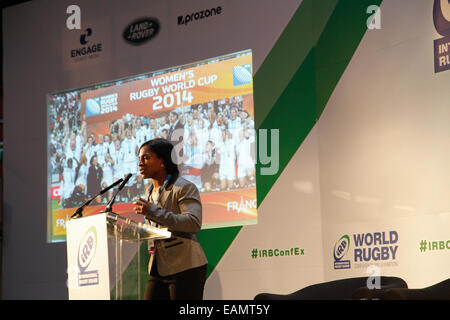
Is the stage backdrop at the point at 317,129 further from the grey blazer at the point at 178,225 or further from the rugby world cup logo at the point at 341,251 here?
the grey blazer at the point at 178,225

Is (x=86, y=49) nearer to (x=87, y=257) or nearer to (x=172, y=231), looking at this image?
(x=172, y=231)

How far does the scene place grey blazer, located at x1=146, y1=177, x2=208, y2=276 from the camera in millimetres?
3307

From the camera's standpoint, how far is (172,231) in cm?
350

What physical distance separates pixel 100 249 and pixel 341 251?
8.05ft

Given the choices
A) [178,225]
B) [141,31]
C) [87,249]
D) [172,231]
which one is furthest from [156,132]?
[87,249]

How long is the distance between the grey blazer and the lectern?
3.6 inches

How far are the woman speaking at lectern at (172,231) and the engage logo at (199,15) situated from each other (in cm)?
268

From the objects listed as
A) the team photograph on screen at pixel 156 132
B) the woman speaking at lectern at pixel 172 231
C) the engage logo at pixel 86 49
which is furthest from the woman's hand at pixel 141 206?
the engage logo at pixel 86 49

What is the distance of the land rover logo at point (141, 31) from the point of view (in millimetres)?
6406

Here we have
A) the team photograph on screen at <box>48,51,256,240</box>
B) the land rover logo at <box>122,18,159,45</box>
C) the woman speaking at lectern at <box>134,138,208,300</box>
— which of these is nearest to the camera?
the woman speaking at lectern at <box>134,138,208,300</box>

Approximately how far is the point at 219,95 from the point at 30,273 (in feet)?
9.43

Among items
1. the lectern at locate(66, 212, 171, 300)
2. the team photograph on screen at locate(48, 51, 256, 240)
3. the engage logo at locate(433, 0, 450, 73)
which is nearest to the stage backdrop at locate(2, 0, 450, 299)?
the engage logo at locate(433, 0, 450, 73)

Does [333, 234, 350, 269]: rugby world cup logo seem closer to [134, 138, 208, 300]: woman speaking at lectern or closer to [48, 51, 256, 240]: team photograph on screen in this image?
[48, 51, 256, 240]: team photograph on screen
